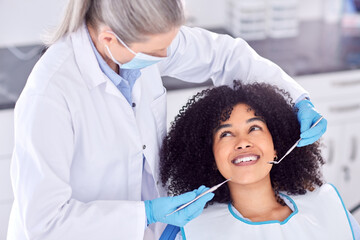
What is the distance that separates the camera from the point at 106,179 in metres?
1.45

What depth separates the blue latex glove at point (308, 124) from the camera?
1541mm

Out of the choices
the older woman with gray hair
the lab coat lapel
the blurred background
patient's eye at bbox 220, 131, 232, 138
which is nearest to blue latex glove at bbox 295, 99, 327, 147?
the older woman with gray hair

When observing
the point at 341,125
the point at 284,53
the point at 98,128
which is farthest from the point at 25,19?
the point at 341,125

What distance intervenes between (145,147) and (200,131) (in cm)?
26

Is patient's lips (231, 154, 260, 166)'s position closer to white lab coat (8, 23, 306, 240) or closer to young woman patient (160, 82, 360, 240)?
young woman patient (160, 82, 360, 240)

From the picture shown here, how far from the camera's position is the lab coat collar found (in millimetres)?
1348

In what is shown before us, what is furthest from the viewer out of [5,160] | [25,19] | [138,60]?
[25,19]

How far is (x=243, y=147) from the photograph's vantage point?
5.04 ft

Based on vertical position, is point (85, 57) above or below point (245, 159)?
above

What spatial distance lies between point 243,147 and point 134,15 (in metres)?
0.57

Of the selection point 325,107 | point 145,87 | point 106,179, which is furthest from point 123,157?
point 325,107

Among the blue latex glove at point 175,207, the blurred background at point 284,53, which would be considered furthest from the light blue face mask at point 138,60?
the blurred background at point 284,53

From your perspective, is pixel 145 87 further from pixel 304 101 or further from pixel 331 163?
pixel 331 163

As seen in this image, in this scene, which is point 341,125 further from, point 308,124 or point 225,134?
point 225,134
